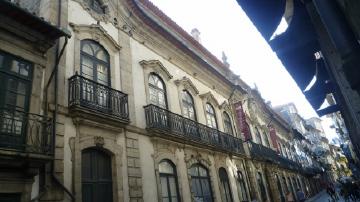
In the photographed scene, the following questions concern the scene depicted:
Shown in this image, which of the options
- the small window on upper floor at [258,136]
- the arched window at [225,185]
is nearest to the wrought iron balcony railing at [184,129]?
the arched window at [225,185]

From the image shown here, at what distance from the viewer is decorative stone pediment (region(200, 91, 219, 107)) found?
17.0m

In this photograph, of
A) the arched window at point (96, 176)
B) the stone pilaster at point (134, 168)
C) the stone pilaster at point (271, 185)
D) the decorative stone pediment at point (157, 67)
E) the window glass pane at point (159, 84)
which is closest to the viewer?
the arched window at point (96, 176)

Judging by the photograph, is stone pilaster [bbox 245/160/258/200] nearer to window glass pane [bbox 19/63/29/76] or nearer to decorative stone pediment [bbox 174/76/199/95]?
decorative stone pediment [bbox 174/76/199/95]

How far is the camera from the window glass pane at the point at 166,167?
11723 mm

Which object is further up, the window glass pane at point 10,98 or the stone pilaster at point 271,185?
the window glass pane at point 10,98

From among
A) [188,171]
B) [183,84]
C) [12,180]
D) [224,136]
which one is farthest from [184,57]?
[12,180]

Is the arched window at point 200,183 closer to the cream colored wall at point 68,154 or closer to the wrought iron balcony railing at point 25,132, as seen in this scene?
the cream colored wall at point 68,154

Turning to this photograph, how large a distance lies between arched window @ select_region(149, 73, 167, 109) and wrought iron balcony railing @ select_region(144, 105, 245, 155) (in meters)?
0.77

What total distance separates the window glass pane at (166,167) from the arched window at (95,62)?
386 cm

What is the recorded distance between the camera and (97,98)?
930 cm

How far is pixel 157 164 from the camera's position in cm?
1127

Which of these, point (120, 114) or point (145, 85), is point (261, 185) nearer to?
point (145, 85)

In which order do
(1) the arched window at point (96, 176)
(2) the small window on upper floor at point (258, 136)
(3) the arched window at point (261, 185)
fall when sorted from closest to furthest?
(1) the arched window at point (96, 176) < (3) the arched window at point (261, 185) < (2) the small window on upper floor at point (258, 136)

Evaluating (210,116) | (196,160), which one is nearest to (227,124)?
(210,116)
